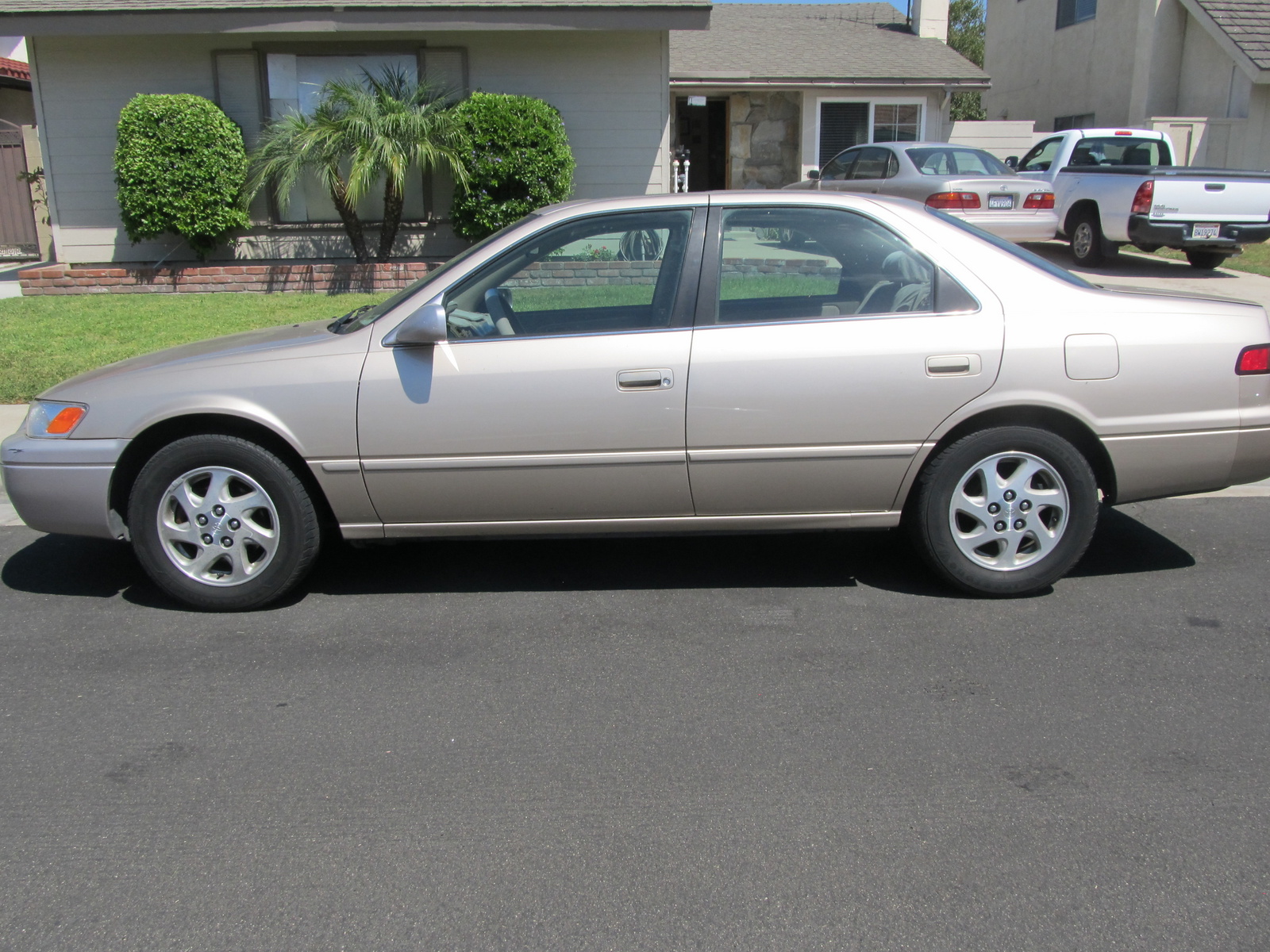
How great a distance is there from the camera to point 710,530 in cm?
454

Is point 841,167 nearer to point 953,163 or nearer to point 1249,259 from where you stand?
point 953,163

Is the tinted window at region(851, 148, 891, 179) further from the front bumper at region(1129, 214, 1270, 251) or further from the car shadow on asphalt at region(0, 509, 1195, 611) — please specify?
the car shadow on asphalt at region(0, 509, 1195, 611)

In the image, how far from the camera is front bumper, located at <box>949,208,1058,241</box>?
1288 cm

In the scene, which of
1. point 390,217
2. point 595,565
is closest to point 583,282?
point 595,565

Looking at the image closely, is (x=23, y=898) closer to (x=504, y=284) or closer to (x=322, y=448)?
(x=322, y=448)

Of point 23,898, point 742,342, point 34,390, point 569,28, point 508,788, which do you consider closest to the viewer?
point 23,898

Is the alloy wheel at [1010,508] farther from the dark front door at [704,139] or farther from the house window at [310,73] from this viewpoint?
the dark front door at [704,139]

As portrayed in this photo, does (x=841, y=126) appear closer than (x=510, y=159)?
No

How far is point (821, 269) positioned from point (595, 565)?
5.46ft

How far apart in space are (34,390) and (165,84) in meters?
6.53

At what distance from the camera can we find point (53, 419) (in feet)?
14.8

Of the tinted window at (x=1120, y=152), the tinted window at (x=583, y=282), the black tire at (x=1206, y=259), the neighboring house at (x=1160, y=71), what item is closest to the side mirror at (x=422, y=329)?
the tinted window at (x=583, y=282)

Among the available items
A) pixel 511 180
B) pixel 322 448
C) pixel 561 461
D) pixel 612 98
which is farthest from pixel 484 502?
pixel 612 98

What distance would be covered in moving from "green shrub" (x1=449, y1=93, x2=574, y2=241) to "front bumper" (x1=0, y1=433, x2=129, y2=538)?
8455mm
